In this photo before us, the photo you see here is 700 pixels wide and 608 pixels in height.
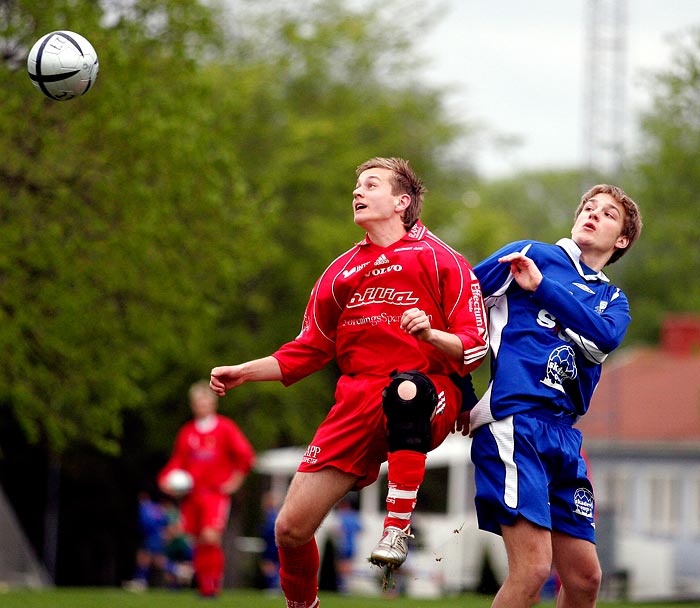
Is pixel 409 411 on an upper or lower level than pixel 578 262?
lower

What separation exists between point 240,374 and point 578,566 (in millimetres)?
1829

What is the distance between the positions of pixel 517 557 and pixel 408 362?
102 centimetres

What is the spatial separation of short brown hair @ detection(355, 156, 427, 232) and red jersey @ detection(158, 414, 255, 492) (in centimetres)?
810

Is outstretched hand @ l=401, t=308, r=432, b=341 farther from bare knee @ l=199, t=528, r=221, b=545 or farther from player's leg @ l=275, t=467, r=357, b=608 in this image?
bare knee @ l=199, t=528, r=221, b=545

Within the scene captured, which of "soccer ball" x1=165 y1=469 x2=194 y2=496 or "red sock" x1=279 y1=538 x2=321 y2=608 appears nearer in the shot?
"red sock" x1=279 y1=538 x2=321 y2=608

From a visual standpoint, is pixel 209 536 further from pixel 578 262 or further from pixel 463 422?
pixel 578 262

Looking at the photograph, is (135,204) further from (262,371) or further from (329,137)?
(329,137)

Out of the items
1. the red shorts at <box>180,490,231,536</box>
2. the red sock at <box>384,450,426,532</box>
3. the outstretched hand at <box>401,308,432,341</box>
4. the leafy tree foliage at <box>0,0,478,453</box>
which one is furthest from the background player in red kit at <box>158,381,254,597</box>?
the outstretched hand at <box>401,308,432,341</box>

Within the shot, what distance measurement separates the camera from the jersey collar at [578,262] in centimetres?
665

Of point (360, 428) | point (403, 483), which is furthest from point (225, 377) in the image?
point (403, 483)

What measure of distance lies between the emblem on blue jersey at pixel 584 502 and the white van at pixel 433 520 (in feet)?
50.7

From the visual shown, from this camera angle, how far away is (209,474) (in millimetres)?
14641

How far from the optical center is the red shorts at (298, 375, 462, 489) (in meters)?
6.49

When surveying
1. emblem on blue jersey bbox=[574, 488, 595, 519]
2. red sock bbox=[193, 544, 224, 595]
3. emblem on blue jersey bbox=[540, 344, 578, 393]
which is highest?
emblem on blue jersey bbox=[540, 344, 578, 393]
